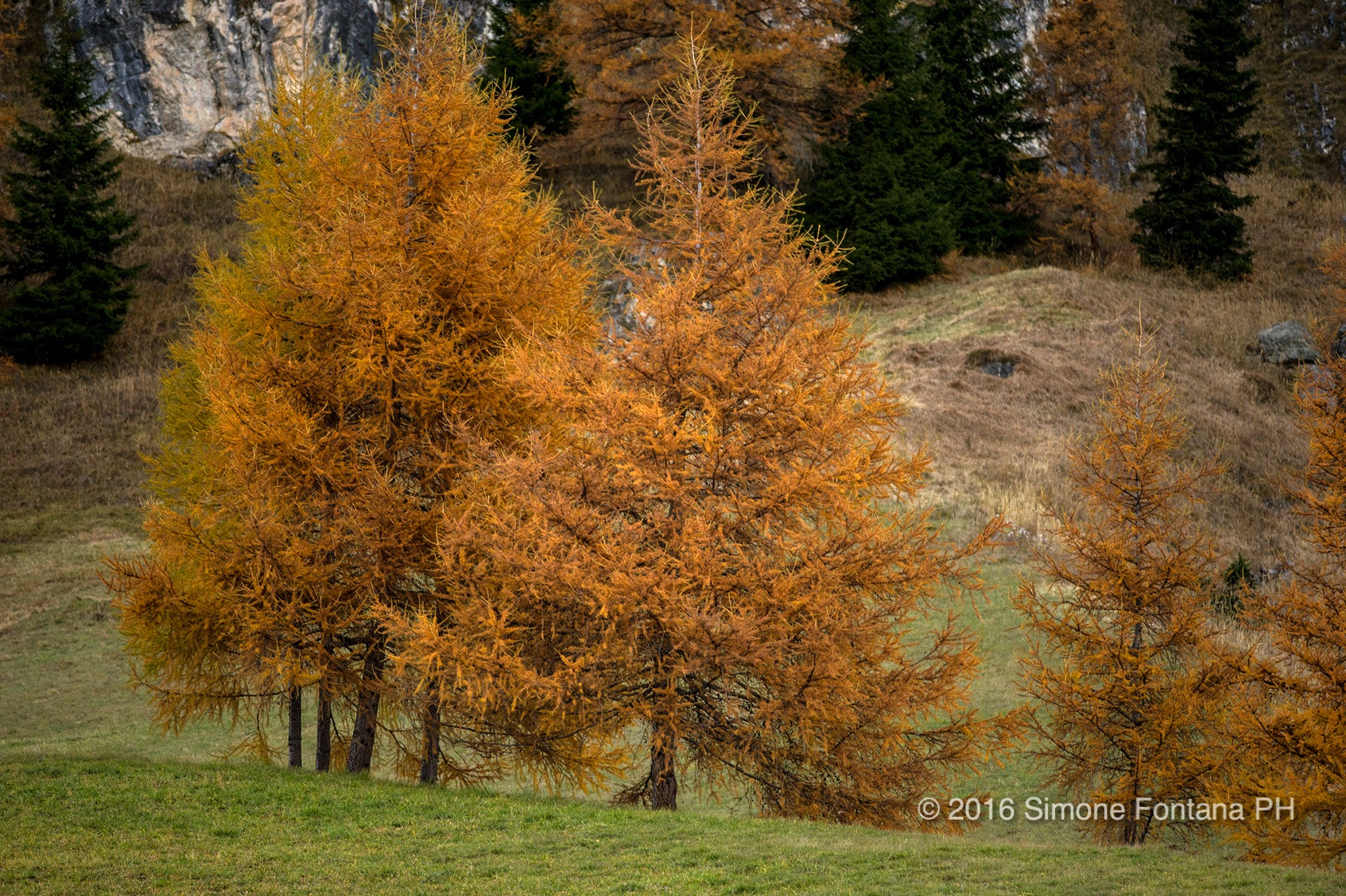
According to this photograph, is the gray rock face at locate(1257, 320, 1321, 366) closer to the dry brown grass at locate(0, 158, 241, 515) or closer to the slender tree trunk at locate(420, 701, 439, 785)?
the slender tree trunk at locate(420, 701, 439, 785)

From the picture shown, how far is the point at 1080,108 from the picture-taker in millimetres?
41125

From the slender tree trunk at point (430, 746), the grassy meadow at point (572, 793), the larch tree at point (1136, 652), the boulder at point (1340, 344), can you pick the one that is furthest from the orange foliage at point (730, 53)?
the slender tree trunk at point (430, 746)

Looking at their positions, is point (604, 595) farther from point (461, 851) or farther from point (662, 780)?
point (662, 780)

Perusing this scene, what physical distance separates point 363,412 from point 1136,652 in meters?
9.31

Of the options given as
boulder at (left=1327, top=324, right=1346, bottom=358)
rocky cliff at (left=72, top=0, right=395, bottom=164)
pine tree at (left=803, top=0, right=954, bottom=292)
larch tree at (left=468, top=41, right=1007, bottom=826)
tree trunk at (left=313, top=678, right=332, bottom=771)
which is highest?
rocky cliff at (left=72, top=0, right=395, bottom=164)

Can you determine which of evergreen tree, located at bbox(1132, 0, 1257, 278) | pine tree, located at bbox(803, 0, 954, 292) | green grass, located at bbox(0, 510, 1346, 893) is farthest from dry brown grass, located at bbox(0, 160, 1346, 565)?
green grass, located at bbox(0, 510, 1346, 893)

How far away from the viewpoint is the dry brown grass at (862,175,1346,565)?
25109 mm

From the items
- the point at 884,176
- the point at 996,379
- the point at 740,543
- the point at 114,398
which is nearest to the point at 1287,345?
the point at 996,379

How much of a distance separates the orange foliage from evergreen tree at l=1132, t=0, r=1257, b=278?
12098 millimetres

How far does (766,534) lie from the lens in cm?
1026

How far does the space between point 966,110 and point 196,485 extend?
119 ft

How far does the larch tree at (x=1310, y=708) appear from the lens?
1073cm

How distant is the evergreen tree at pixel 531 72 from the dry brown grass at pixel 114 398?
39.4 ft

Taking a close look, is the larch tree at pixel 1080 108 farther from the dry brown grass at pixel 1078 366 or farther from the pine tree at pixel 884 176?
the pine tree at pixel 884 176
